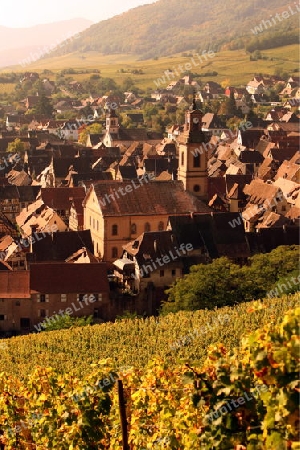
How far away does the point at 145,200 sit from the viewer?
66.5 meters

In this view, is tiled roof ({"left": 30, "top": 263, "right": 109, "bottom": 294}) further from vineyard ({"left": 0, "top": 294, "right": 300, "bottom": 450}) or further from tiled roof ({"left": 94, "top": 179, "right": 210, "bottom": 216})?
vineyard ({"left": 0, "top": 294, "right": 300, "bottom": 450})

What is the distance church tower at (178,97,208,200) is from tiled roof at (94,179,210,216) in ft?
13.5

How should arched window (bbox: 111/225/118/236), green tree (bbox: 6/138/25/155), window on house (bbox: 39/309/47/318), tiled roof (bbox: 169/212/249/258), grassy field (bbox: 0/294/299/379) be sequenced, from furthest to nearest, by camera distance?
green tree (bbox: 6/138/25/155)
arched window (bbox: 111/225/118/236)
tiled roof (bbox: 169/212/249/258)
window on house (bbox: 39/309/47/318)
grassy field (bbox: 0/294/299/379)

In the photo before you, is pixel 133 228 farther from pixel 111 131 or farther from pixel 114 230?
pixel 111 131

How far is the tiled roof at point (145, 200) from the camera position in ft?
216

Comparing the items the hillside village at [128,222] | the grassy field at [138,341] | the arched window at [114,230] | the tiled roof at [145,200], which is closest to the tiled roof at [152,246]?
the hillside village at [128,222]

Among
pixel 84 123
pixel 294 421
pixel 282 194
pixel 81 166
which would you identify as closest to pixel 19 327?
pixel 282 194

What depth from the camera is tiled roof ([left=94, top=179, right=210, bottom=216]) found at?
6581 cm

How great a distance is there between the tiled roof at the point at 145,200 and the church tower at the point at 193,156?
162 inches

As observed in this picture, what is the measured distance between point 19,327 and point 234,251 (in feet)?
59.5

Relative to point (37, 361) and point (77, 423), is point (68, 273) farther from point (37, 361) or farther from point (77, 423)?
point (77, 423)

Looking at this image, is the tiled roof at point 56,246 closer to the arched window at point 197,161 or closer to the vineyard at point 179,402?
the arched window at point 197,161

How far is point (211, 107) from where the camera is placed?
17438 centimetres

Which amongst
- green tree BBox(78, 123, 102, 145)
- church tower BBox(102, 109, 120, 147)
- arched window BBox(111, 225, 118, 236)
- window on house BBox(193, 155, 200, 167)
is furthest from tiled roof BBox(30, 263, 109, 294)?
green tree BBox(78, 123, 102, 145)
